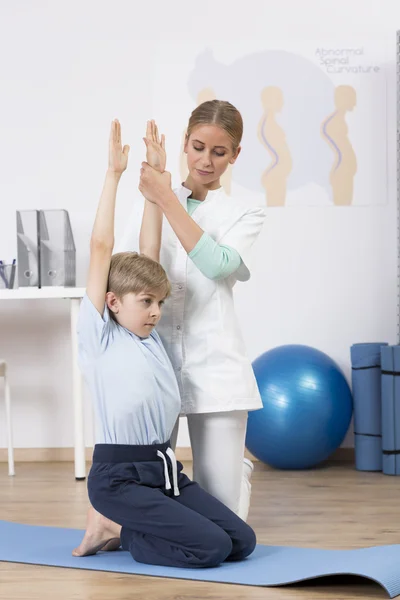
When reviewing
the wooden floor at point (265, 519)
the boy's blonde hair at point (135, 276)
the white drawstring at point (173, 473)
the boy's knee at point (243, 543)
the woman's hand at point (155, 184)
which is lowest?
the wooden floor at point (265, 519)

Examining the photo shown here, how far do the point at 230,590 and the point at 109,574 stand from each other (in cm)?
30

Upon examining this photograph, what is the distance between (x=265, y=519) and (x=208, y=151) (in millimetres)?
1123

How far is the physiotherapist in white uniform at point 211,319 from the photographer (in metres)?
2.25

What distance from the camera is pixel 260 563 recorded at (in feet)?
6.99

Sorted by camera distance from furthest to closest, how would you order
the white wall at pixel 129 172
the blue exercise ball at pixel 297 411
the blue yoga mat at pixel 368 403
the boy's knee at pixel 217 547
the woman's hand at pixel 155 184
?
the white wall at pixel 129 172
the blue yoga mat at pixel 368 403
the blue exercise ball at pixel 297 411
the woman's hand at pixel 155 184
the boy's knee at pixel 217 547

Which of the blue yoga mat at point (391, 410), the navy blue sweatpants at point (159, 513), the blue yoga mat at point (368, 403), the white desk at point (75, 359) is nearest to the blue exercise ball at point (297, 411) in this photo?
the blue yoga mat at point (368, 403)

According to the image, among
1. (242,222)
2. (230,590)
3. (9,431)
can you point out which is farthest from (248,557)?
(9,431)

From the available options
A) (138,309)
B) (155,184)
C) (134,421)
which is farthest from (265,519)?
(155,184)

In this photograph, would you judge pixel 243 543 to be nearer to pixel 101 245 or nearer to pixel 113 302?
pixel 113 302

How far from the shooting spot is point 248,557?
220cm

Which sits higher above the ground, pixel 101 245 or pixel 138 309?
pixel 101 245

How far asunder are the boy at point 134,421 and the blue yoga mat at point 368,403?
1530 millimetres

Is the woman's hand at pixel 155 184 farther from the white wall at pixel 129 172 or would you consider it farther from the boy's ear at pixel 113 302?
the white wall at pixel 129 172

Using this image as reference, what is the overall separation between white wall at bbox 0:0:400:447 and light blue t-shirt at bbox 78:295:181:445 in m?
1.75
